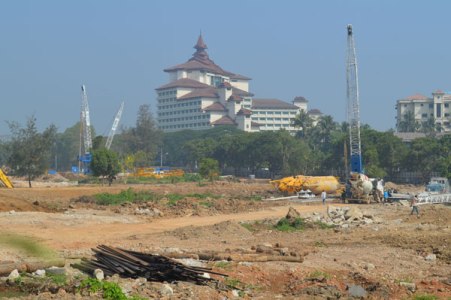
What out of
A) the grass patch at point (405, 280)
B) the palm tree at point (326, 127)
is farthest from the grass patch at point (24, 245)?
the palm tree at point (326, 127)

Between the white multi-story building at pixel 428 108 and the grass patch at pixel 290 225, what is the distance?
147m

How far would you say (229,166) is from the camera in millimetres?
137625

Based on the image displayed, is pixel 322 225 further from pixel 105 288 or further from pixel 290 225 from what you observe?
pixel 105 288

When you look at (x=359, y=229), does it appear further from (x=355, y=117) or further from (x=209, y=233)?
(x=355, y=117)

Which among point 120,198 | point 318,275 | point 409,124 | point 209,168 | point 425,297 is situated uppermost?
point 409,124

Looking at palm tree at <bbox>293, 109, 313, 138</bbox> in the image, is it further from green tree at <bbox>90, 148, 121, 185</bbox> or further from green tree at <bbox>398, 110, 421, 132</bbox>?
green tree at <bbox>90, 148, 121, 185</bbox>

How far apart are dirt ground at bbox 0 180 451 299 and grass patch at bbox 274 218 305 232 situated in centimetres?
45

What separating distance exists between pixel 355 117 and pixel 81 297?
65.9 metres

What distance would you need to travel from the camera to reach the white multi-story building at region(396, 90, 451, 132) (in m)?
180

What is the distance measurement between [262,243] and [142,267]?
35.9ft

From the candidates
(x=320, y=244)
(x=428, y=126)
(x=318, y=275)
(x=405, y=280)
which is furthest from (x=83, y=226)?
(x=428, y=126)

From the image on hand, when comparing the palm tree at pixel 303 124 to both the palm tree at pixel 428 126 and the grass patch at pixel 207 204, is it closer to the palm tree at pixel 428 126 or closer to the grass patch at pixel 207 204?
the palm tree at pixel 428 126

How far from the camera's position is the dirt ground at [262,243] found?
1823 centimetres

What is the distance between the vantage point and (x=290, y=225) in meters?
34.8
